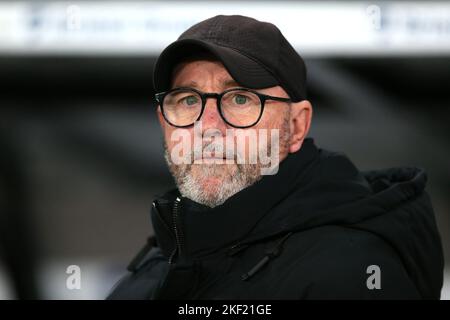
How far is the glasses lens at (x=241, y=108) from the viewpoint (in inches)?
53.2

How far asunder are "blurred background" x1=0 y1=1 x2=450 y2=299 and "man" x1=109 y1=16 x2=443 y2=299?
209 cm

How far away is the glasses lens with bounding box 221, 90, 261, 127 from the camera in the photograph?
4.43ft

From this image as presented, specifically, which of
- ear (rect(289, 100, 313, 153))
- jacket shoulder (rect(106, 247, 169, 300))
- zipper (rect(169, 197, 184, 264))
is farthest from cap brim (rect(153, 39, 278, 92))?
jacket shoulder (rect(106, 247, 169, 300))

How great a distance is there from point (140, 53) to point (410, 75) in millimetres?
1564

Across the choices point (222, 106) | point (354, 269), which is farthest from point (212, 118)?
point (354, 269)

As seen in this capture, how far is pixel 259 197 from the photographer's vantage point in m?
1.33

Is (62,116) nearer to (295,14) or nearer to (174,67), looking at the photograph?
(295,14)

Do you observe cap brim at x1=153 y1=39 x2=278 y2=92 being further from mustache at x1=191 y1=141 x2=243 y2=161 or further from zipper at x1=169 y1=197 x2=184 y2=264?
zipper at x1=169 y1=197 x2=184 y2=264

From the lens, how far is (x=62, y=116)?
13.5 ft

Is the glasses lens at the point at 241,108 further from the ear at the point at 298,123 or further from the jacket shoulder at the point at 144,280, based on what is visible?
the jacket shoulder at the point at 144,280

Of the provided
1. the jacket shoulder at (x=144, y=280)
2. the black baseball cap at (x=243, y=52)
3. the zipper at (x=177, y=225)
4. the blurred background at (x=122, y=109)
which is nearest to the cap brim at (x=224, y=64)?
the black baseball cap at (x=243, y=52)

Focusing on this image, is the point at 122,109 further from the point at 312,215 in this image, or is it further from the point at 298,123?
the point at 312,215

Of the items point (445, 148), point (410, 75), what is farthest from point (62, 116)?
point (445, 148)

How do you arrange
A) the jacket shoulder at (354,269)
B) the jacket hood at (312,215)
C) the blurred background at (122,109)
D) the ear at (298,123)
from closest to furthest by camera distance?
the jacket shoulder at (354,269) → the jacket hood at (312,215) → the ear at (298,123) → the blurred background at (122,109)
